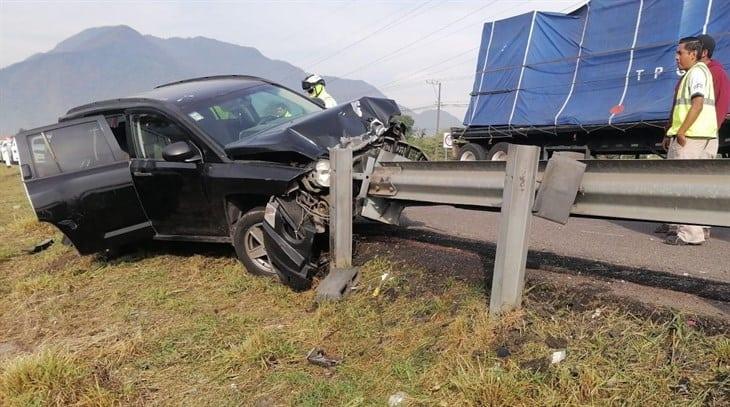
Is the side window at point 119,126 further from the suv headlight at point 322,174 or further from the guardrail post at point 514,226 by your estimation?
the guardrail post at point 514,226

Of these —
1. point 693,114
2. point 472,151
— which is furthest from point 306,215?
point 472,151

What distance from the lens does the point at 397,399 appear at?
2502 mm

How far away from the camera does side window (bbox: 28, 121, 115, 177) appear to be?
5.26m

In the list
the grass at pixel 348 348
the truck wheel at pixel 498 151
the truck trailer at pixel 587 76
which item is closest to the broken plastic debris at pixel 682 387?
the grass at pixel 348 348

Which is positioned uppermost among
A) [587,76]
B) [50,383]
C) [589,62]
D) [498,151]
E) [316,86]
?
[589,62]

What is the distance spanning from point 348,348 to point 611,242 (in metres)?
3.07

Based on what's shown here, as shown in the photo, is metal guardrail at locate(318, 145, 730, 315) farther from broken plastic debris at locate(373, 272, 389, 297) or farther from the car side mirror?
the car side mirror

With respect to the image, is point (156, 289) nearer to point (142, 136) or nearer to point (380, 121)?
point (142, 136)

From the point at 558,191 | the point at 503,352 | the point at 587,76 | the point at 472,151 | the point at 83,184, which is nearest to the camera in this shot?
the point at 503,352

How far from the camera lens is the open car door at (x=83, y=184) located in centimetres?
504

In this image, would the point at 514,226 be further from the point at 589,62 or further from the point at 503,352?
the point at 589,62

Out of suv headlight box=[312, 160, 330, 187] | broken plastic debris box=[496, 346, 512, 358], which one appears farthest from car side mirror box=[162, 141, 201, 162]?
broken plastic debris box=[496, 346, 512, 358]

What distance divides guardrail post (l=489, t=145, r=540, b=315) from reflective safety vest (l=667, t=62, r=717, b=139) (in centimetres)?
288

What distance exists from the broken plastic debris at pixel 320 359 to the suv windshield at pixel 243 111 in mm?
2435
